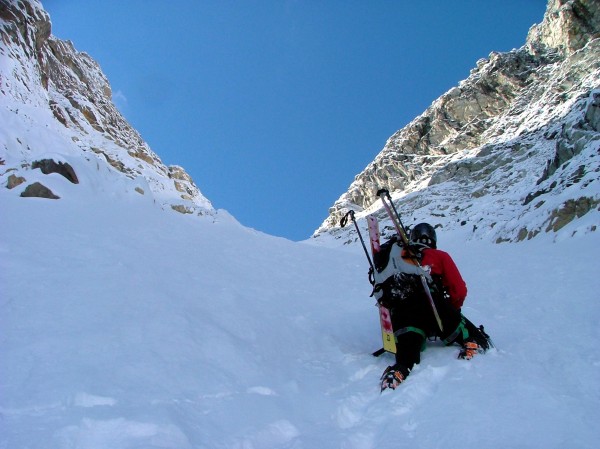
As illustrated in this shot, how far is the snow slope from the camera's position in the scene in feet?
8.71

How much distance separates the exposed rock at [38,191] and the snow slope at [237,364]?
350 centimetres

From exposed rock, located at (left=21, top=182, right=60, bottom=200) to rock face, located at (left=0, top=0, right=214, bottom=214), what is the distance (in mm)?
195

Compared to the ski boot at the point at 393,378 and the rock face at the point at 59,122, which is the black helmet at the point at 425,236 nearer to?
the ski boot at the point at 393,378

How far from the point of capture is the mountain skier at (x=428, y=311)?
4.52 meters

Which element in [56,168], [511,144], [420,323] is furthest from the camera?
[511,144]

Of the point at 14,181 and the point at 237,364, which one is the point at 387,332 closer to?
the point at 237,364

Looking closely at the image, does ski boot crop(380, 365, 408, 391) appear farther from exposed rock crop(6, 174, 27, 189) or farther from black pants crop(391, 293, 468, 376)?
exposed rock crop(6, 174, 27, 189)

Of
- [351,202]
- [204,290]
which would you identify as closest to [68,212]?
[204,290]

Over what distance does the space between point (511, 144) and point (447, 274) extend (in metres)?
48.7

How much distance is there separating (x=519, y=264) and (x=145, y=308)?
10.2 metres

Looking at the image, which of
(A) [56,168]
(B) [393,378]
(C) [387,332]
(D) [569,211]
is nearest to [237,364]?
(B) [393,378]

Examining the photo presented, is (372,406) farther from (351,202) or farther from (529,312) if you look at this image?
(351,202)

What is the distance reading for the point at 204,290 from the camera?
6.36m

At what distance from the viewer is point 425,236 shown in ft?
18.1
